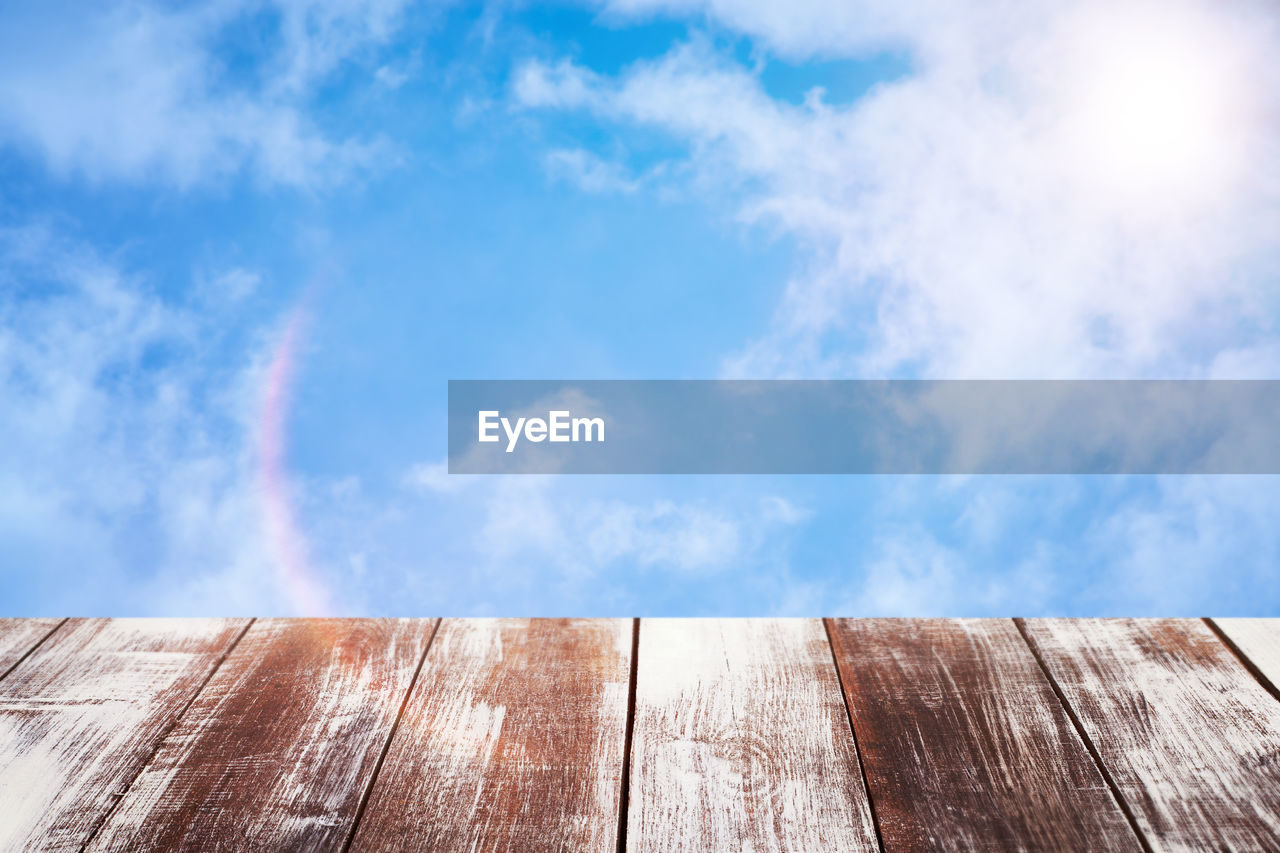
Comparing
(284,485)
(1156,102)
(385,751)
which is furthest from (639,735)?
(1156,102)

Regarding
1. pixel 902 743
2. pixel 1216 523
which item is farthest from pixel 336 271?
pixel 1216 523

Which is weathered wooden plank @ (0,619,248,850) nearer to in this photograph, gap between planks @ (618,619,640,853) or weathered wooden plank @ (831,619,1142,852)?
gap between planks @ (618,619,640,853)

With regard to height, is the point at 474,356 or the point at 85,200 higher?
the point at 85,200

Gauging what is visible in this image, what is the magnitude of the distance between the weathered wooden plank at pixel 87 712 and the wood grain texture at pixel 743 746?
501 millimetres

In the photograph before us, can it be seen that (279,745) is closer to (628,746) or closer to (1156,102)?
(628,746)

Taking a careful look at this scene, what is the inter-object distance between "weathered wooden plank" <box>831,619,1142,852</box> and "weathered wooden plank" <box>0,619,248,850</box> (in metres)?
0.72

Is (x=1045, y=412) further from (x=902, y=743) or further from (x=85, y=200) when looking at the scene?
(x=85, y=200)

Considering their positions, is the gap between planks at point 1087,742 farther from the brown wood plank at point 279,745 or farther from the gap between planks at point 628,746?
the brown wood plank at point 279,745

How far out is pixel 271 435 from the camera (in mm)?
1388

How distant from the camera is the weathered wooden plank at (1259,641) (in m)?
1.08

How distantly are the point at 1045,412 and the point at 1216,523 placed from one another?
316mm

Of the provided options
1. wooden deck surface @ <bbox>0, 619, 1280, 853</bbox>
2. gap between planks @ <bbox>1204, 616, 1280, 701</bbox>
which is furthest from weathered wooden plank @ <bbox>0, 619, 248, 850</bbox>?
gap between planks @ <bbox>1204, 616, 1280, 701</bbox>

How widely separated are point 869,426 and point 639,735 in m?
0.65

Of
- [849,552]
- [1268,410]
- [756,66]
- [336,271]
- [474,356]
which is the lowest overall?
[849,552]
